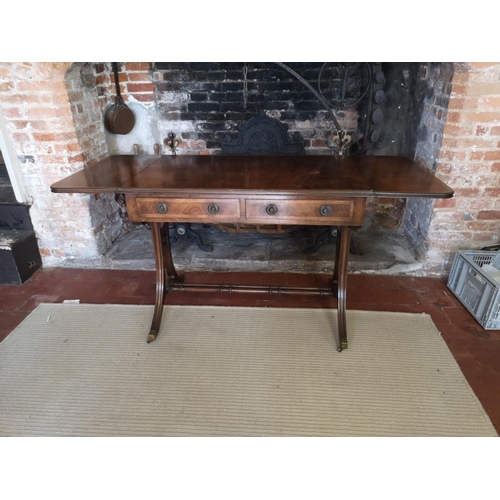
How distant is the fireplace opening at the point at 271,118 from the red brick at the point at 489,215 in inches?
12.1

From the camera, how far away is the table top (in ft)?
5.69

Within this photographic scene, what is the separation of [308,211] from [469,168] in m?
1.23

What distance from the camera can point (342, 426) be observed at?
64.9 inches

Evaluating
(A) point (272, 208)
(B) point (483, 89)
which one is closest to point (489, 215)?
(B) point (483, 89)

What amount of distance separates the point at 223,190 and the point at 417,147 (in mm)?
1649

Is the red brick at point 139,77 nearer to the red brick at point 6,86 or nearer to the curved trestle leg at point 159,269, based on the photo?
the red brick at point 6,86

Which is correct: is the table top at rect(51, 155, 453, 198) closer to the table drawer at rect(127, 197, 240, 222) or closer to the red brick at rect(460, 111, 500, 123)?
the table drawer at rect(127, 197, 240, 222)

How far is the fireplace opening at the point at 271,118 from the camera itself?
2.70 metres

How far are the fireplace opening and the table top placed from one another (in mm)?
603

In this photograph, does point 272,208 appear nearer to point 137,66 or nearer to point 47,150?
point 47,150

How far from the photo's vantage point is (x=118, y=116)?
9.42 feet

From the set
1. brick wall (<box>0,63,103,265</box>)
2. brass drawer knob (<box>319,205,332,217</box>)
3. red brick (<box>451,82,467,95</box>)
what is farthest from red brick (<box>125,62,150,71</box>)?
red brick (<box>451,82,467,95</box>)

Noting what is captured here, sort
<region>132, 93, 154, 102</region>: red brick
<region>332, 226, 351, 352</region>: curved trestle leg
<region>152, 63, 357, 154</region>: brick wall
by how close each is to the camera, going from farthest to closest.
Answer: <region>132, 93, 154, 102</region>: red brick < <region>152, 63, 357, 154</region>: brick wall < <region>332, 226, 351, 352</region>: curved trestle leg

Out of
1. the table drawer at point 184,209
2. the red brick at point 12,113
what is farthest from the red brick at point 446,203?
the red brick at point 12,113
